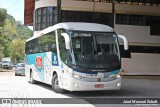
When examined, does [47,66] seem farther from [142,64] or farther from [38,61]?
[142,64]

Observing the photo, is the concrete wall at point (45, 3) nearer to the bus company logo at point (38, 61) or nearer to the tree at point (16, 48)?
the bus company logo at point (38, 61)

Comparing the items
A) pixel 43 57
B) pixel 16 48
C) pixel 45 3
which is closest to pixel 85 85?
pixel 43 57

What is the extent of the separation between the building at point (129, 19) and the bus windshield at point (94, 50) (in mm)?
19636

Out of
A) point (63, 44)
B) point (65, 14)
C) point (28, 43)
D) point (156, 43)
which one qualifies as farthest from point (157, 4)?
point (63, 44)

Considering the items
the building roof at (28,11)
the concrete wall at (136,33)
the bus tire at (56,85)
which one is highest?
the building roof at (28,11)

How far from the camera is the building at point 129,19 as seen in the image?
35375 mm

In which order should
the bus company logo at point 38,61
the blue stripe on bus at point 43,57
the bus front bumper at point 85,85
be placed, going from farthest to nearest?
the bus company logo at point 38,61 < the blue stripe on bus at point 43,57 < the bus front bumper at point 85,85

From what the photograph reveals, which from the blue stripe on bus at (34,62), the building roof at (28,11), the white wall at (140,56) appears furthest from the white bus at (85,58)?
the building roof at (28,11)

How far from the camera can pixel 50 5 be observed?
35.7 m

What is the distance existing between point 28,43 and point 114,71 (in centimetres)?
1136

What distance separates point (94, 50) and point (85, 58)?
59 cm

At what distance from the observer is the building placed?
3538 centimetres

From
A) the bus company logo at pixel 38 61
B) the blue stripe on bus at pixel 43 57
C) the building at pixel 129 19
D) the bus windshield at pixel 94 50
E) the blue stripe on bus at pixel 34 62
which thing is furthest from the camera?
the building at pixel 129 19

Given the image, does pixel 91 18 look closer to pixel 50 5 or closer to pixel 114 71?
pixel 50 5
